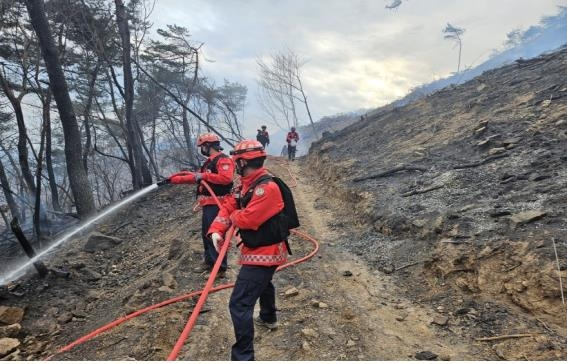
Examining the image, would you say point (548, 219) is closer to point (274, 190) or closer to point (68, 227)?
point (274, 190)

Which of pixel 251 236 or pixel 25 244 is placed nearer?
pixel 251 236

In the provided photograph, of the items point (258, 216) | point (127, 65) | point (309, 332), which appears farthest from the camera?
point (127, 65)

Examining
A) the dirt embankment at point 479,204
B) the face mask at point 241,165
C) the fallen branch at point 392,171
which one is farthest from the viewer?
the fallen branch at point 392,171

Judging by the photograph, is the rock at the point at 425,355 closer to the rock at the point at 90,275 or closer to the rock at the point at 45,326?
the rock at the point at 45,326

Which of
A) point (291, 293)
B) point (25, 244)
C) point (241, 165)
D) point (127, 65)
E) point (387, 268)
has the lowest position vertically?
point (387, 268)

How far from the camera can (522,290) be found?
4.84 metres

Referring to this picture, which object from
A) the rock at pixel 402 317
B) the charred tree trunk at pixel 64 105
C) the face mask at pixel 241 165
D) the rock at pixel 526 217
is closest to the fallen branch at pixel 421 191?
the rock at pixel 526 217

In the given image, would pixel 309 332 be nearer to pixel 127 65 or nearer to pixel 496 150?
pixel 496 150

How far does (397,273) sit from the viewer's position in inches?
259

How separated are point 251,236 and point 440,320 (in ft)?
9.14

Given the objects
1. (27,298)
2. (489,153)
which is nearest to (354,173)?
(489,153)

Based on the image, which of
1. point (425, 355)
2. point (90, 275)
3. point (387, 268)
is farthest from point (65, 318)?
point (425, 355)

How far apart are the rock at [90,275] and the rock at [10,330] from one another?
2250 millimetres

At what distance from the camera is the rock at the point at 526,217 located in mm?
5711
